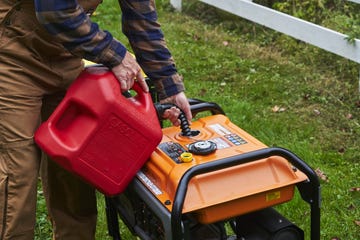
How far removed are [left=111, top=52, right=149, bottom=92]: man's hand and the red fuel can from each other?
29 millimetres

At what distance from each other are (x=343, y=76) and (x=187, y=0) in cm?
286

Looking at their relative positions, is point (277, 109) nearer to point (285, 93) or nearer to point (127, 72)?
point (285, 93)

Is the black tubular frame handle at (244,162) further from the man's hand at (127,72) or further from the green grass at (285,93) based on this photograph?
the green grass at (285,93)

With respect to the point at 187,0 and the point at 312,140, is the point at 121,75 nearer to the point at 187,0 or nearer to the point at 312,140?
the point at 312,140

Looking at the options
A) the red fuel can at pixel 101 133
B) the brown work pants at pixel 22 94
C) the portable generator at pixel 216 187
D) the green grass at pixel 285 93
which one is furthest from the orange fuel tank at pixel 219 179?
the green grass at pixel 285 93

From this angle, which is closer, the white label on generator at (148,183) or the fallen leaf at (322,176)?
the white label on generator at (148,183)

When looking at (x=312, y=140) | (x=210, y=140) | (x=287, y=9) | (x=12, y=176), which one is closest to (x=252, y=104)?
(x=312, y=140)

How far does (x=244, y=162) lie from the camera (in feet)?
8.24

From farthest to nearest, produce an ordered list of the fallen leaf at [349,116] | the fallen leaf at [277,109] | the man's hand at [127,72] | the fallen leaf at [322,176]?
1. the fallen leaf at [277,109]
2. the fallen leaf at [349,116]
3. the fallen leaf at [322,176]
4. the man's hand at [127,72]

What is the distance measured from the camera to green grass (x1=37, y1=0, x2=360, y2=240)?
12.9ft

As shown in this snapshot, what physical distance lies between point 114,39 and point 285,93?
9.58ft

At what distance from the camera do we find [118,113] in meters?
2.50

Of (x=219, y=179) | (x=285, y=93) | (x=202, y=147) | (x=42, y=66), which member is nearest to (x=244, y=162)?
(x=219, y=179)

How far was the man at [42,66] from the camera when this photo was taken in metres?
2.49
